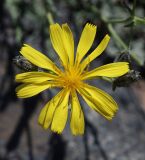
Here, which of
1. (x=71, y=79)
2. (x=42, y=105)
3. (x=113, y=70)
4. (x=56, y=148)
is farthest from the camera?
(x=42, y=105)

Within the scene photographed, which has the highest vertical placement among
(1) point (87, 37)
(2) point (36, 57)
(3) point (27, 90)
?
(1) point (87, 37)

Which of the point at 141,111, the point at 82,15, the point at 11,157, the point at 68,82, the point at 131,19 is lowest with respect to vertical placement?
the point at 11,157

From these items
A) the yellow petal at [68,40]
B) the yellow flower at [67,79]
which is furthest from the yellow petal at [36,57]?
the yellow petal at [68,40]

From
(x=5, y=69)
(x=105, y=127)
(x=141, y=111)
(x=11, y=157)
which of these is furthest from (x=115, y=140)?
(x=5, y=69)

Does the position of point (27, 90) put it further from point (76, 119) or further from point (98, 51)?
point (98, 51)

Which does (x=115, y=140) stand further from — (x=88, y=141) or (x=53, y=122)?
(x=53, y=122)

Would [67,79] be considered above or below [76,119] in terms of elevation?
above

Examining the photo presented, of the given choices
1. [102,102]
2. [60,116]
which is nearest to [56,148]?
[60,116]
